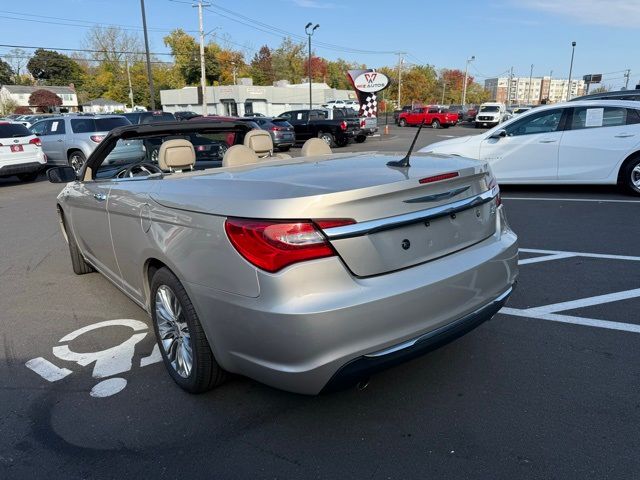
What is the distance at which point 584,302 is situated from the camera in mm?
4047

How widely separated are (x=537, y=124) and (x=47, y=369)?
872 cm

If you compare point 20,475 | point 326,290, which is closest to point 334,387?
point 326,290

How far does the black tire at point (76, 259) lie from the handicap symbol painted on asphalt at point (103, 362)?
4.80 feet

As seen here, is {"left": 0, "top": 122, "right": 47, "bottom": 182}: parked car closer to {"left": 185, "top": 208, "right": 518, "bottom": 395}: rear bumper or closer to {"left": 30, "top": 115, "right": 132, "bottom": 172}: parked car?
{"left": 30, "top": 115, "right": 132, "bottom": 172}: parked car

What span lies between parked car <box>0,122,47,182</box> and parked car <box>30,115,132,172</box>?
138 centimetres

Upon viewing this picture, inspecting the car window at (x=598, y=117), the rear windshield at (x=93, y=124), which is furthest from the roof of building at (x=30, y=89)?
the car window at (x=598, y=117)

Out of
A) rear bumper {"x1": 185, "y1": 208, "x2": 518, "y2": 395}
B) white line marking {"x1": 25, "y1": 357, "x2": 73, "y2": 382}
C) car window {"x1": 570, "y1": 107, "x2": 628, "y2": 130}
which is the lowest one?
white line marking {"x1": 25, "y1": 357, "x2": 73, "y2": 382}

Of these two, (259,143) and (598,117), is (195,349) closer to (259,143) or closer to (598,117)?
(259,143)

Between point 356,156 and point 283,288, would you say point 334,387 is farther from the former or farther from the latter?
point 356,156

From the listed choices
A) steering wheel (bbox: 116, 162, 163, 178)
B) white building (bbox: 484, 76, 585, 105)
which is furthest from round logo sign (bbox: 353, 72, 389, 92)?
white building (bbox: 484, 76, 585, 105)

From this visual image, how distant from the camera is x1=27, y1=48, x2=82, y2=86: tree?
107938 mm

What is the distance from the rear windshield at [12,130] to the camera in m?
12.4

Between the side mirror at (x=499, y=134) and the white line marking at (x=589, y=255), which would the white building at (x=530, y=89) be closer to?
the side mirror at (x=499, y=134)

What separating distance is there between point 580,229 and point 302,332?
5704 millimetres
